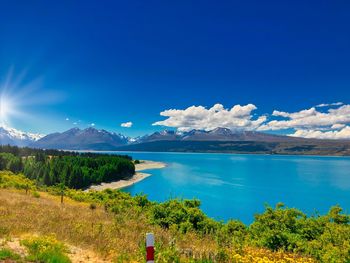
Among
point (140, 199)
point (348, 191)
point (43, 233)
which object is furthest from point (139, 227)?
point (348, 191)

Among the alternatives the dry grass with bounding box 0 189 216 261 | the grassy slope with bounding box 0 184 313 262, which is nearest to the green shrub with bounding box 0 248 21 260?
the grassy slope with bounding box 0 184 313 262

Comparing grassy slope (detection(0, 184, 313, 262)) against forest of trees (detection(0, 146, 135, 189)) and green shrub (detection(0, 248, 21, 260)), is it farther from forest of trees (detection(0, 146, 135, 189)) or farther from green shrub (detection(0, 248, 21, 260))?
forest of trees (detection(0, 146, 135, 189))

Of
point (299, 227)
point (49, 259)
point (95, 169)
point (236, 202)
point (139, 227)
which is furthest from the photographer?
point (95, 169)

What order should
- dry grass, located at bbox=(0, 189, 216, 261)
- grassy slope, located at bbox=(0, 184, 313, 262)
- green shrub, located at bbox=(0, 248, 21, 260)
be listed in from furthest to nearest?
dry grass, located at bbox=(0, 189, 216, 261) → grassy slope, located at bbox=(0, 184, 313, 262) → green shrub, located at bbox=(0, 248, 21, 260)

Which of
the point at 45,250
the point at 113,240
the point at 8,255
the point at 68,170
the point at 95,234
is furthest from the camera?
the point at 68,170

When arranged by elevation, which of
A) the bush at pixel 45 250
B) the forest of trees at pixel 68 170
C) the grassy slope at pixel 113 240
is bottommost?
the forest of trees at pixel 68 170

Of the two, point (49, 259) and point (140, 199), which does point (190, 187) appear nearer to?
point (140, 199)

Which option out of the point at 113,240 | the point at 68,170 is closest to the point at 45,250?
the point at 113,240

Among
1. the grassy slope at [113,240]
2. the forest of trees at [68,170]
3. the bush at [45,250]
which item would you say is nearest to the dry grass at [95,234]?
the grassy slope at [113,240]

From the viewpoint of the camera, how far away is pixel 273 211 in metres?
26.4

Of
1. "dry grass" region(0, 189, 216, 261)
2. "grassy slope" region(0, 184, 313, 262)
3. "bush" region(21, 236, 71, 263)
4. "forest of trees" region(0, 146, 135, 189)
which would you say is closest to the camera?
"bush" region(21, 236, 71, 263)

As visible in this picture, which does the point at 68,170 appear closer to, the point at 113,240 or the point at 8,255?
the point at 113,240

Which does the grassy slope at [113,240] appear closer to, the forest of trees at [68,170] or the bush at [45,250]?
the bush at [45,250]

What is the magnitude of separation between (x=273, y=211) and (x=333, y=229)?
195 inches
